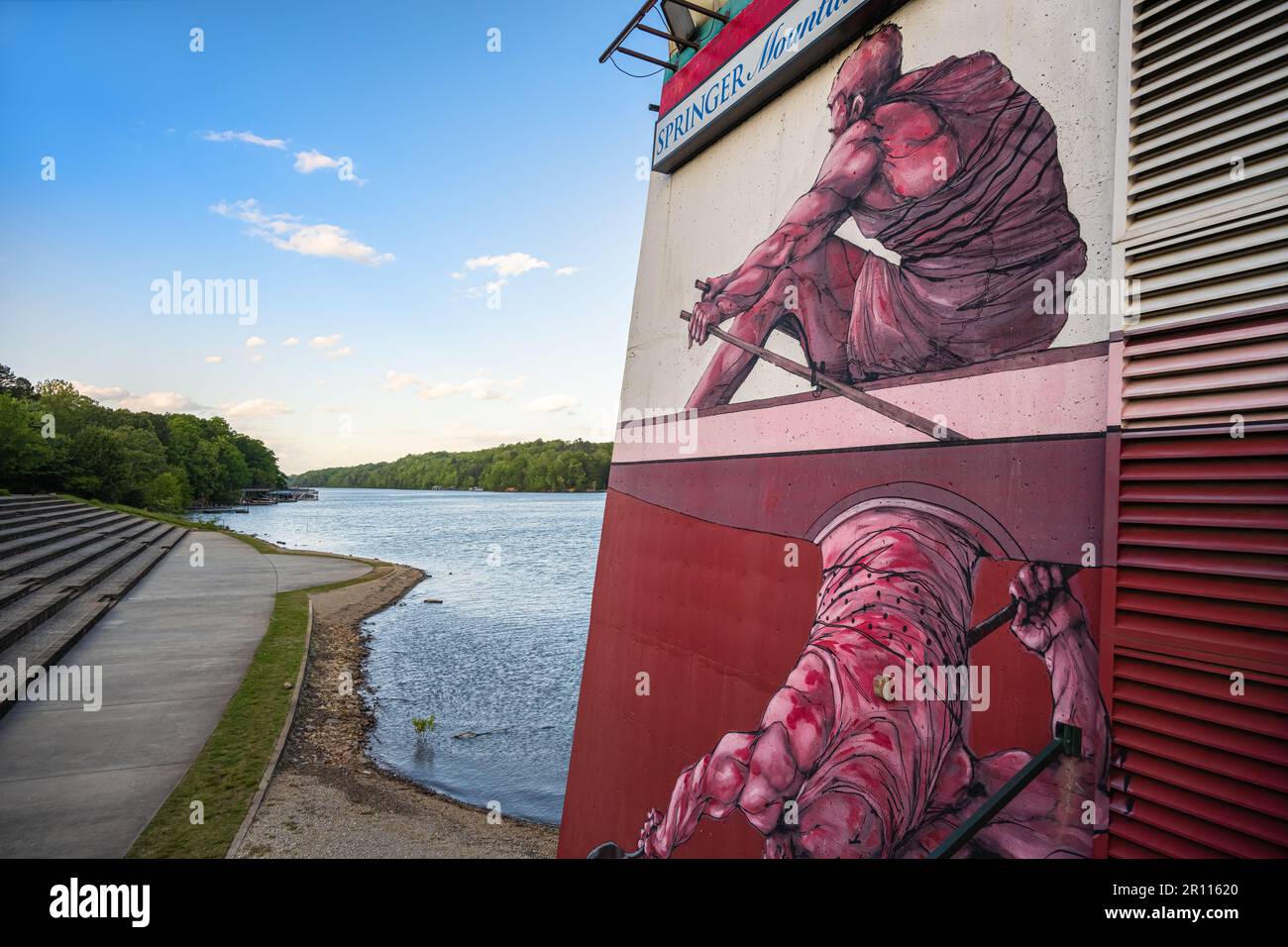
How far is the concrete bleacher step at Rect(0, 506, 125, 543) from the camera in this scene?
23.8 m

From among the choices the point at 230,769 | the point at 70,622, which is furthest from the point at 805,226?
the point at 70,622

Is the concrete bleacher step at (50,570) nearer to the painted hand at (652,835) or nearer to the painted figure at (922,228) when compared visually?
the painted hand at (652,835)

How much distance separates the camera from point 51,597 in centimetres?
1802

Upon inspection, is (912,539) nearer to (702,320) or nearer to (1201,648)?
(1201,648)

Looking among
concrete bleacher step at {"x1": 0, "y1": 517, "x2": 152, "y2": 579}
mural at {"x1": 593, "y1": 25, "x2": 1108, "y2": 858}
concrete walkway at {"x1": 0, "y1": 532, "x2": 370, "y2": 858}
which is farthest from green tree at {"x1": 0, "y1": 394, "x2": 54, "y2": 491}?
mural at {"x1": 593, "y1": 25, "x2": 1108, "y2": 858}

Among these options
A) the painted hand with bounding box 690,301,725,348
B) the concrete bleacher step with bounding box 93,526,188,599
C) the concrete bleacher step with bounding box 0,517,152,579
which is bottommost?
the concrete bleacher step with bounding box 93,526,188,599

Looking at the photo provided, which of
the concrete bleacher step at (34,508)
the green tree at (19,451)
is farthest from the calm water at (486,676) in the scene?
the green tree at (19,451)

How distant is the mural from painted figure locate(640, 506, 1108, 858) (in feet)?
0.03

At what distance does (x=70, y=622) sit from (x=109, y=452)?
165 ft

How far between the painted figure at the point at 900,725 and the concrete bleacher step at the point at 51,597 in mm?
16118

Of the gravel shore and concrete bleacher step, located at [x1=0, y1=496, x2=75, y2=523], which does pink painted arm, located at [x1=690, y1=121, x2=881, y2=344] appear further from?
concrete bleacher step, located at [x1=0, y1=496, x2=75, y2=523]

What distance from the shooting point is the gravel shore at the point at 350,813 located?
10.4 metres
